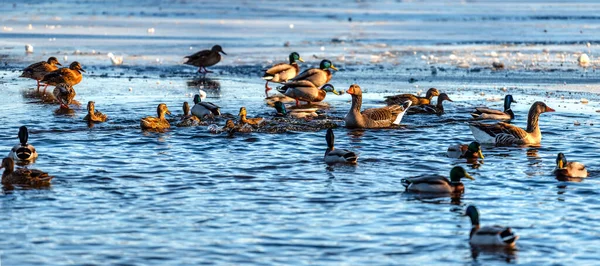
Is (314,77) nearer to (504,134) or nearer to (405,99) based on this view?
(405,99)

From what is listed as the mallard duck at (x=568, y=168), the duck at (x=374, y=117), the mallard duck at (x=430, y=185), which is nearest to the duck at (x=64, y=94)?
the duck at (x=374, y=117)

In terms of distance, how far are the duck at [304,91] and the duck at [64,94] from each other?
14.4 ft

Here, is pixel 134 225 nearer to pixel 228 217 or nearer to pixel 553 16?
pixel 228 217

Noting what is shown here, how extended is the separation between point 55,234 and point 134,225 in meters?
0.84

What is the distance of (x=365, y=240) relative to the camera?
10.5 metres

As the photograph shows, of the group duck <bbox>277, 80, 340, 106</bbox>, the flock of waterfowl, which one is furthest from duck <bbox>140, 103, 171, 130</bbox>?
duck <bbox>277, 80, 340, 106</bbox>

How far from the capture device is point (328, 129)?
1542cm

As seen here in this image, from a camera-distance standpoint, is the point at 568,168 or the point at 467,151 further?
the point at 467,151

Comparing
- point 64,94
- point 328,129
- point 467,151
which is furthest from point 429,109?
point 64,94

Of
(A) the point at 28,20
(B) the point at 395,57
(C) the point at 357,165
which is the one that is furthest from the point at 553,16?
(C) the point at 357,165

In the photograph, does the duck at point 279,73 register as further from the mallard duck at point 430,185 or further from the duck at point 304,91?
the mallard duck at point 430,185

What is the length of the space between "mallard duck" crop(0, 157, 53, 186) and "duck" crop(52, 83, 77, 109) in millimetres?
7486

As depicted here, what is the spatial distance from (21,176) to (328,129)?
477cm

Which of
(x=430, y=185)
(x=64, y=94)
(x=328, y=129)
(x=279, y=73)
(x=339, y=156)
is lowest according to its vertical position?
(x=430, y=185)
